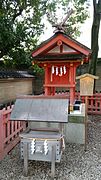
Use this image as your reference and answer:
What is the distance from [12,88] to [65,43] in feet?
18.9

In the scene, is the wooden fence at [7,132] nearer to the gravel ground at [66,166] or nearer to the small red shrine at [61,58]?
the gravel ground at [66,166]

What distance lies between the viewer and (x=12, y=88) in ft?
37.1

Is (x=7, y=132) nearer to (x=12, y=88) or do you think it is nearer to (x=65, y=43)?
(x=65, y=43)

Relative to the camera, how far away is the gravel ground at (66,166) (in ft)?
13.1

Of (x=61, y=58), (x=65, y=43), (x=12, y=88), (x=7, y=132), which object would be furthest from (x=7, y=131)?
(x=12, y=88)

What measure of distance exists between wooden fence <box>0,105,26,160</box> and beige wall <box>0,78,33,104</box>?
466 cm

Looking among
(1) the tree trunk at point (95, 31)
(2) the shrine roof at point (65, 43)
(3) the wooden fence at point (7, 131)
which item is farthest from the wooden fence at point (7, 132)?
(1) the tree trunk at point (95, 31)

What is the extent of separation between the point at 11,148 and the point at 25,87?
791 cm

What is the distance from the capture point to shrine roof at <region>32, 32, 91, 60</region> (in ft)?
20.5

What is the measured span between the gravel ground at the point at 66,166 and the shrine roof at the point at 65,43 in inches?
116

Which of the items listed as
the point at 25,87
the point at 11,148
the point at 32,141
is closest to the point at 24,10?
the point at 25,87

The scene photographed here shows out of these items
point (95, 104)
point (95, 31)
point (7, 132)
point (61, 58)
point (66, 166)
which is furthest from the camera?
point (95, 31)

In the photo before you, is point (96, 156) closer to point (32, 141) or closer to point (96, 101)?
point (32, 141)

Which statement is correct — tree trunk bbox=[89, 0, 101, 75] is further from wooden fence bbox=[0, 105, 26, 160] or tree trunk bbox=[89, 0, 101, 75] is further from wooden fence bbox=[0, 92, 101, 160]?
wooden fence bbox=[0, 105, 26, 160]
